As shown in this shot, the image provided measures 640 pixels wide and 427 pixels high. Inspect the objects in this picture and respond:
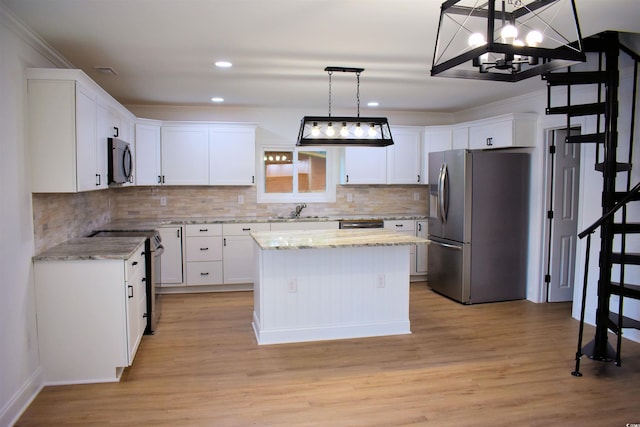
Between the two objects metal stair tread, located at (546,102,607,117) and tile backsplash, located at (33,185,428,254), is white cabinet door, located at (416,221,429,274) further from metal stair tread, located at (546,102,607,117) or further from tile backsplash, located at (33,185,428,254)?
metal stair tread, located at (546,102,607,117)

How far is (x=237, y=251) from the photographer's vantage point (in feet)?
19.4

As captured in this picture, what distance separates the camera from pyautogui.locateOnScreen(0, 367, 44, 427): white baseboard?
2.61m

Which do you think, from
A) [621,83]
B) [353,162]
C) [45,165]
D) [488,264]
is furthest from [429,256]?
[45,165]

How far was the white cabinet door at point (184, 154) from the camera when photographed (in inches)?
232

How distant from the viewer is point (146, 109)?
618cm

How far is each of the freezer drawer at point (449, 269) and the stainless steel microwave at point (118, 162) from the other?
334 cm

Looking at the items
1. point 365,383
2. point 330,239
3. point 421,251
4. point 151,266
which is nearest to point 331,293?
point 330,239

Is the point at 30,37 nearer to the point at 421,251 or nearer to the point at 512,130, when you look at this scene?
the point at 512,130

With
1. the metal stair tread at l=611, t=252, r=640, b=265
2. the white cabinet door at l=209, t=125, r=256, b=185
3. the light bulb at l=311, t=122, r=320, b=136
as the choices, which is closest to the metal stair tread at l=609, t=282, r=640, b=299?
the metal stair tread at l=611, t=252, r=640, b=265

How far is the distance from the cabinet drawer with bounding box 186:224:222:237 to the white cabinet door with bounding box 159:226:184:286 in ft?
0.42

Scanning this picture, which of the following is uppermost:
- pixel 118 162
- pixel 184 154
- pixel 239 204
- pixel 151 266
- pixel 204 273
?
pixel 184 154

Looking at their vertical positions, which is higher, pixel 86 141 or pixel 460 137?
pixel 460 137

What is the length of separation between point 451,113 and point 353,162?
5.93 feet

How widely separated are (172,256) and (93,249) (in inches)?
92.6
